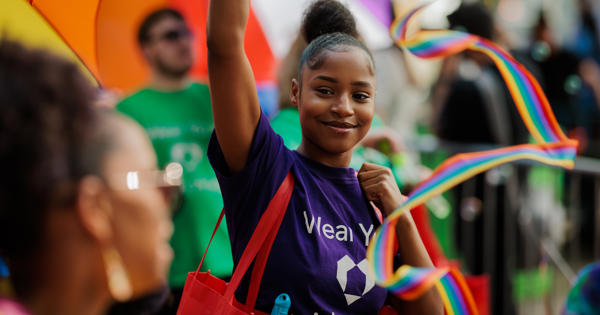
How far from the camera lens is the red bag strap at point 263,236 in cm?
176

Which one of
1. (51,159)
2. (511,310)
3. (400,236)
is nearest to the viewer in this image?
(51,159)

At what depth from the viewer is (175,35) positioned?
379 cm

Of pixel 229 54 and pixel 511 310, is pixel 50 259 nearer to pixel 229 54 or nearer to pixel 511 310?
pixel 229 54

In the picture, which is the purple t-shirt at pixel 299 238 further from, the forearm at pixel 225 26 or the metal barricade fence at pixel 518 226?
the metal barricade fence at pixel 518 226

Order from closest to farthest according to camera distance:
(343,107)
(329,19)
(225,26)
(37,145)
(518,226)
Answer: (37,145) → (225,26) → (343,107) → (329,19) → (518,226)

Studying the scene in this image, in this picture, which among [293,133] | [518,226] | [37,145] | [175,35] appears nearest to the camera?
[37,145]

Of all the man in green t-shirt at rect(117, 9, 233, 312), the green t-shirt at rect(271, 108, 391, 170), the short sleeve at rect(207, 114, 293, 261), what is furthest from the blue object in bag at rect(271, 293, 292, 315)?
the man in green t-shirt at rect(117, 9, 233, 312)

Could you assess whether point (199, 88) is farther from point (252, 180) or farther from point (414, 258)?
point (414, 258)

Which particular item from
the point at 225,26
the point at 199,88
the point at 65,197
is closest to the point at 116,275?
the point at 65,197

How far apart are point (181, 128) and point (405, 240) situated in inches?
79.3

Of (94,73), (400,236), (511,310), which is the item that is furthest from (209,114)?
(511,310)

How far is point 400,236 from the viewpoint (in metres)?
1.91

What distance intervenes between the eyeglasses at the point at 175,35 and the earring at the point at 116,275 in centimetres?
268

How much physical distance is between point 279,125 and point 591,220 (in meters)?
5.13
